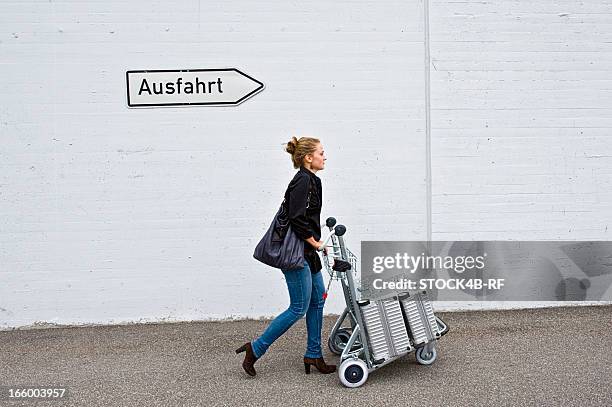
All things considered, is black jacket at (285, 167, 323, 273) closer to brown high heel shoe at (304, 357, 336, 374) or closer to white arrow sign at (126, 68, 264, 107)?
brown high heel shoe at (304, 357, 336, 374)

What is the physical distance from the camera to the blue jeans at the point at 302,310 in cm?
546

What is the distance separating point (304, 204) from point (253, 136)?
217cm

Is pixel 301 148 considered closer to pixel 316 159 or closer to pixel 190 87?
pixel 316 159

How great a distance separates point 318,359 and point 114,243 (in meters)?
2.75

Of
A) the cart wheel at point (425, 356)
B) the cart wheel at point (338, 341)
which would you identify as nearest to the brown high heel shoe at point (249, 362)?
the cart wheel at point (338, 341)

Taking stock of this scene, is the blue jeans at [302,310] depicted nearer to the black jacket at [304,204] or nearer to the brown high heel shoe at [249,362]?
the brown high heel shoe at [249,362]

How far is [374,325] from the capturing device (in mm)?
5402

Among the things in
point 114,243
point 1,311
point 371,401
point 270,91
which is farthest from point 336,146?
point 1,311

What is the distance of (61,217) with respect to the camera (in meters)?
7.32

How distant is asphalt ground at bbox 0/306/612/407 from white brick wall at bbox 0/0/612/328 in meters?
0.63

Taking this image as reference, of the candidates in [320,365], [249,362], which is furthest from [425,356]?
[249,362]

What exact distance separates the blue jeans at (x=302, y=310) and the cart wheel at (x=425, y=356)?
80 cm

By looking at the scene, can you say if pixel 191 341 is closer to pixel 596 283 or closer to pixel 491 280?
pixel 491 280

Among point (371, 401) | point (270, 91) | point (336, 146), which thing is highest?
point (270, 91)
